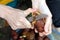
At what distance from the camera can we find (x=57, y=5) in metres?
1.12

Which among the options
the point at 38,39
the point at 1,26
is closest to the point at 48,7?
the point at 38,39

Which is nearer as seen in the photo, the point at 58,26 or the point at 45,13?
the point at 45,13

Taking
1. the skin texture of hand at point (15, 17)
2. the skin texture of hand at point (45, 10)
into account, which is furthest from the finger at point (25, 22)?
the skin texture of hand at point (45, 10)

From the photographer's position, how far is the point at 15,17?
0.98 m

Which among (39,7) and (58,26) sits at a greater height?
(39,7)

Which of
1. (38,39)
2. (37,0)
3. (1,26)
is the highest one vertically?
(37,0)

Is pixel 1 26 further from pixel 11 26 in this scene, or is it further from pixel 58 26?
pixel 58 26

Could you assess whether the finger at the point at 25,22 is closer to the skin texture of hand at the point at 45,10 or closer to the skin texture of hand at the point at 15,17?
the skin texture of hand at the point at 15,17

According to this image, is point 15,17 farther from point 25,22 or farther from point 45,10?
point 45,10

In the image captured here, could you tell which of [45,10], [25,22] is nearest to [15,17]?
[25,22]

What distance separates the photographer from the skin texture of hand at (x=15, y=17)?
96 centimetres

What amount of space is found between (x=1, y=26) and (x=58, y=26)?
424mm

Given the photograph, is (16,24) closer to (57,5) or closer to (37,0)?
(37,0)

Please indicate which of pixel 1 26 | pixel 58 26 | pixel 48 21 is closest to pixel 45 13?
pixel 48 21
